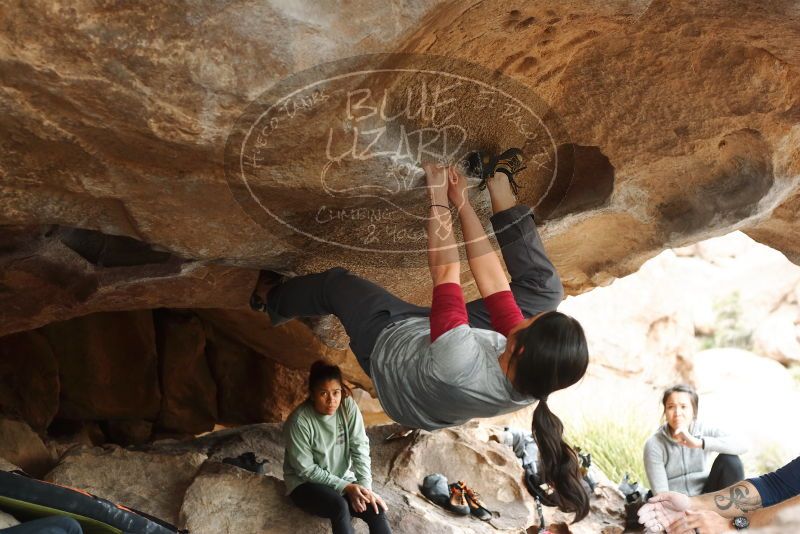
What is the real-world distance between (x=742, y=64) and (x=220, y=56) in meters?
1.87

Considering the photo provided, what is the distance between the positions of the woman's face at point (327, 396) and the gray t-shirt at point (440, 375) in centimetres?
113

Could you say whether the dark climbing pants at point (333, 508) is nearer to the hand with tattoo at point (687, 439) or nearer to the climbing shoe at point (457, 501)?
the climbing shoe at point (457, 501)

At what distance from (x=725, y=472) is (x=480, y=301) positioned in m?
2.21

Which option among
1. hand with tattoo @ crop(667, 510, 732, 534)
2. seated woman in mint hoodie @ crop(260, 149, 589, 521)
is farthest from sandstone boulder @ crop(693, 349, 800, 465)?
seated woman in mint hoodie @ crop(260, 149, 589, 521)

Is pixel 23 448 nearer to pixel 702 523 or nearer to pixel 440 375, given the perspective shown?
pixel 440 375

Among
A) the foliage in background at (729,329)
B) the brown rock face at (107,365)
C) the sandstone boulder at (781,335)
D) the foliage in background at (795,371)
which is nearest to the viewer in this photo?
the brown rock face at (107,365)

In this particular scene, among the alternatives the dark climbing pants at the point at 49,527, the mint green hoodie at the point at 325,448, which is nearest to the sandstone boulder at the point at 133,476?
the mint green hoodie at the point at 325,448

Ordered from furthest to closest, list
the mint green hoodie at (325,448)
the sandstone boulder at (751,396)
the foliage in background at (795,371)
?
1. the foliage in background at (795,371)
2. the sandstone boulder at (751,396)
3. the mint green hoodie at (325,448)

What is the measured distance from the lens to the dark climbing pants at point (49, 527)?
2.13 metres

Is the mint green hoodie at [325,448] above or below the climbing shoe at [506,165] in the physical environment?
below

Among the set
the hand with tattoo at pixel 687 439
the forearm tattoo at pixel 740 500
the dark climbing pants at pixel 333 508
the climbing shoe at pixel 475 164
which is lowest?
the dark climbing pants at pixel 333 508

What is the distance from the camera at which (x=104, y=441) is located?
5523 mm

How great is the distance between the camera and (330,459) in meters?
3.68

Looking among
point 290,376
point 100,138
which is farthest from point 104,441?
point 100,138
